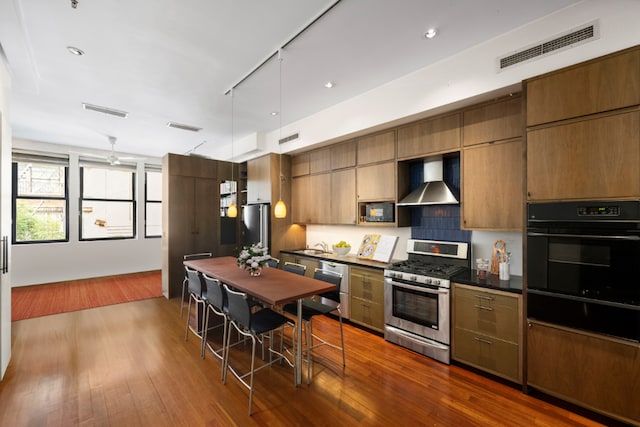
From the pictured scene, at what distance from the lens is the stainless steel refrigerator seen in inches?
202

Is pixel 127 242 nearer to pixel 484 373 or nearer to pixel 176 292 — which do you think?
pixel 176 292

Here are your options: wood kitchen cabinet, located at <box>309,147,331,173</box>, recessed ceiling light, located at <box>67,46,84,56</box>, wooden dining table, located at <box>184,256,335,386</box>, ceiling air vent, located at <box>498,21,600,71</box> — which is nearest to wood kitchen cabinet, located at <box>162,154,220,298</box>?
wooden dining table, located at <box>184,256,335,386</box>

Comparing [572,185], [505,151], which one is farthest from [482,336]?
[505,151]

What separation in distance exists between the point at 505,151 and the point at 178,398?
376 centimetres

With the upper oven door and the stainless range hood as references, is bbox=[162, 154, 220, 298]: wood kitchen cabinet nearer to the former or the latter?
the stainless range hood

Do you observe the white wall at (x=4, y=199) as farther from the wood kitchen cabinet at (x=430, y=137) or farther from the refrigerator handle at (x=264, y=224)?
the wood kitchen cabinet at (x=430, y=137)

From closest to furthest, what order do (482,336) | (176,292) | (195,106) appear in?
(482,336) < (195,106) < (176,292)

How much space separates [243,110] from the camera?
4355mm

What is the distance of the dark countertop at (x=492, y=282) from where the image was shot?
8.36ft

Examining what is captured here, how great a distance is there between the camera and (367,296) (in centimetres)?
367

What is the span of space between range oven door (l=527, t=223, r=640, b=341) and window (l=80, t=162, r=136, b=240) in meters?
8.22

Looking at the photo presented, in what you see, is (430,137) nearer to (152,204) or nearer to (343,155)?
(343,155)

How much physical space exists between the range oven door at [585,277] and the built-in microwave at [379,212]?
167 cm

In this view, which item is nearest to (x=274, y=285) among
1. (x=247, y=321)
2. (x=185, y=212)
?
(x=247, y=321)
